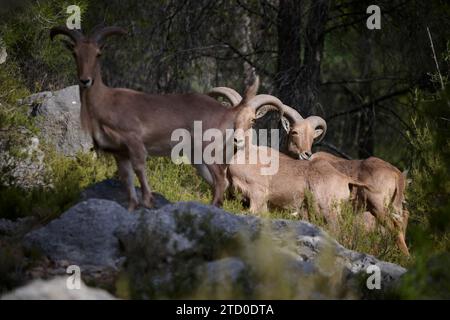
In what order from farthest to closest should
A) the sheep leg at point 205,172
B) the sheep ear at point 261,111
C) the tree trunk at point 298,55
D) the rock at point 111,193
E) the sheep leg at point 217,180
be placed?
the tree trunk at point 298,55, the sheep ear at point 261,111, the sheep leg at point 205,172, the sheep leg at point 217,180, the rock at point 111,193

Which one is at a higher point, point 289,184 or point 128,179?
point 128,179

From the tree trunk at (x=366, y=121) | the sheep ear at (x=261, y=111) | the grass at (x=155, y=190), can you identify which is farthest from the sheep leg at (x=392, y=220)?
the tree trunk at (x=366, y=121)

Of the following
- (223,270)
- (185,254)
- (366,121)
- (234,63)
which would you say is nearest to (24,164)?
(185,254)

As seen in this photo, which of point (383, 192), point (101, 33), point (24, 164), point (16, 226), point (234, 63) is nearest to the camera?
point (16, 226)

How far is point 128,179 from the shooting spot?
12.0 meters

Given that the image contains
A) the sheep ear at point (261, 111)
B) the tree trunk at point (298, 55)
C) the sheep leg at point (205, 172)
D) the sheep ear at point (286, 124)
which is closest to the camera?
the sheep leg at point (205, 172)

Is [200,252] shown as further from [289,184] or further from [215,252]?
[289,184]

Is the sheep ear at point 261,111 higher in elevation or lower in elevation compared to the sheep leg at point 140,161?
higher

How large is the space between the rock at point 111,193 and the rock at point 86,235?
1.31 m

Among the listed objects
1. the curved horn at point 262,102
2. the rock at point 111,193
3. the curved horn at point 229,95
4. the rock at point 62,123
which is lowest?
the rock at point 111,193

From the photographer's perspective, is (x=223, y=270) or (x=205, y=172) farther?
(x=205, y=172)

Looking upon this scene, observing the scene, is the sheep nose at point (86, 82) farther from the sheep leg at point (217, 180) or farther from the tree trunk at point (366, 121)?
the tree trunk at point (366, 121)

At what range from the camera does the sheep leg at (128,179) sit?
11875 mm

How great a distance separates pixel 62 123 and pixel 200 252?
6322mm
